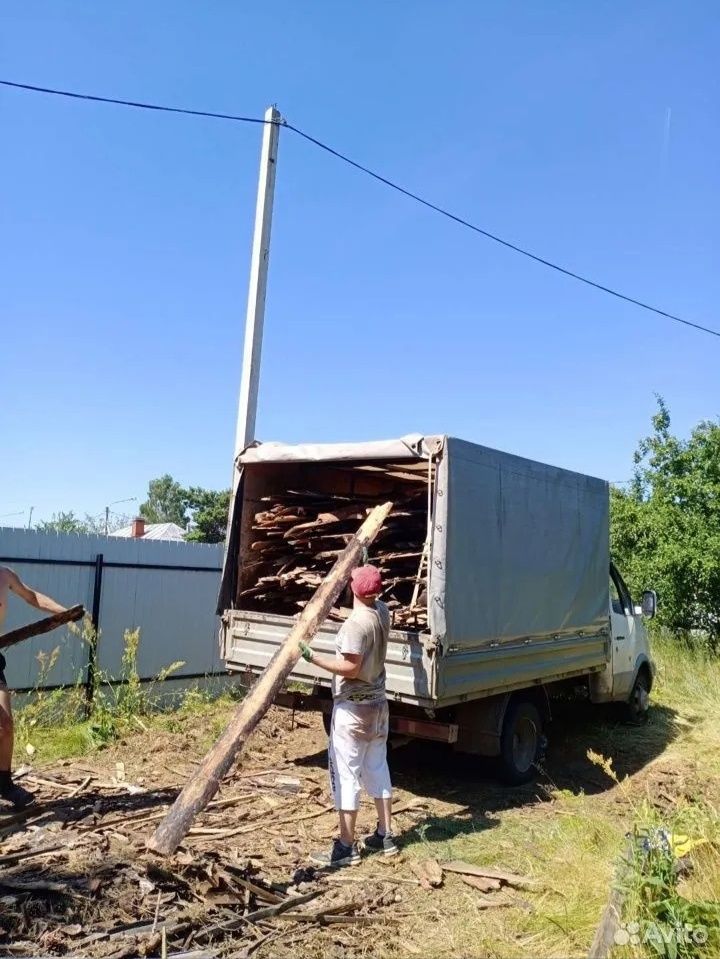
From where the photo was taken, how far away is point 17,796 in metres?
5.72

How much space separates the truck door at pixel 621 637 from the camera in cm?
942

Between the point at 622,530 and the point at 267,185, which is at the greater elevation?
the point at 267,185

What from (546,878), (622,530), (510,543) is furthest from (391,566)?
(622,530)

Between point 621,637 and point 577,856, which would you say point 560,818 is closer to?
point 577,856

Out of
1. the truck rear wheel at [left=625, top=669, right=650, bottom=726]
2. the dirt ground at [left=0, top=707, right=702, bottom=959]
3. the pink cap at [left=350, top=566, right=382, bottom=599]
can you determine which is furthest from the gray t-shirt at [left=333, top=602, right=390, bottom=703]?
the truck rear wheel at [left=625, top=669, right=650, bottom=726]

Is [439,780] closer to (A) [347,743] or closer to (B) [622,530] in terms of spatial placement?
(A) [347,743]

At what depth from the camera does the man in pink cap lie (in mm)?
5434

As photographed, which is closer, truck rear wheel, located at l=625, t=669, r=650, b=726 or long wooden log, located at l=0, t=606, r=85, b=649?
long wooden log, located at l=0, t=606, r=85, b=649

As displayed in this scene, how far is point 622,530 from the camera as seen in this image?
51.2 feet

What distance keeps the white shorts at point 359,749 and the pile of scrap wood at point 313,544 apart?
1562 millimetres

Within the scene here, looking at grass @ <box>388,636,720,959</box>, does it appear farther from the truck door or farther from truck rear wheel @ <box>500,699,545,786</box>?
the truck door

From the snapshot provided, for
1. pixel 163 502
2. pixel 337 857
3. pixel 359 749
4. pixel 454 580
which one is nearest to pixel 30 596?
pixel 359 749

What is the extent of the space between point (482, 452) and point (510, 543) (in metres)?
0.92

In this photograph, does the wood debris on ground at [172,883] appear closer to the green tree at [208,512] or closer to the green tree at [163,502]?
the green tree at [208,512]
